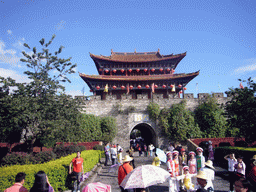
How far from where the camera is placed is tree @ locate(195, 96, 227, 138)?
17016mm

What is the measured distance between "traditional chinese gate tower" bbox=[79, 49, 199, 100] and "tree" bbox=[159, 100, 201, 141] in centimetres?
257

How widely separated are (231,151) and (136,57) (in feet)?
65.9

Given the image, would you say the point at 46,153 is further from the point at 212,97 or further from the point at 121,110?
the point at 212,97

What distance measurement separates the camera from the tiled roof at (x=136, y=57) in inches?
938

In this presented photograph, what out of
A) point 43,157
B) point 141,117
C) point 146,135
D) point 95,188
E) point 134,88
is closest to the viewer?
point 95,188

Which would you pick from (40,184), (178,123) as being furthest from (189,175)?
(178,123)

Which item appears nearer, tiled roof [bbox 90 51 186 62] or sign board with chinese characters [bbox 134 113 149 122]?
sign board with chinese characters [bbox 134 113 149 122]

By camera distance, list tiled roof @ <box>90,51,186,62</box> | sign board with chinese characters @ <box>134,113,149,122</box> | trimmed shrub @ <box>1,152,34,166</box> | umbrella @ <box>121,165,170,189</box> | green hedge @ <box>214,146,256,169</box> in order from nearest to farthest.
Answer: umbrella @ <box>121,165,170,189</box>
trimmed shrub @ <box>1,152,34,166</box>
green hedge @ <box>214,146,256,169</box>
sign board with chinese characters @ <box>134,113,149,122</box>
tiled roof @ <box>90,51,186,62</box>

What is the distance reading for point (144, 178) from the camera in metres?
3.38

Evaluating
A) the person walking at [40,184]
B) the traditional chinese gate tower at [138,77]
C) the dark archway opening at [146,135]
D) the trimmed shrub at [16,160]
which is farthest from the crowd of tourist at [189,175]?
the traditional chinese gate tower at [138,77]

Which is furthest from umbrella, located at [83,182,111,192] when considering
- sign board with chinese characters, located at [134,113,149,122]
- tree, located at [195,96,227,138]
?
tree, located at [195,96,227,138]

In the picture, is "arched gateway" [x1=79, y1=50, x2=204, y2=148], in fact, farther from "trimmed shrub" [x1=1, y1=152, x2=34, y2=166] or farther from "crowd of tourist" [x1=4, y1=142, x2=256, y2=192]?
"crowd of tourist" [x1=4, y1=142, x2=256, y2=192]

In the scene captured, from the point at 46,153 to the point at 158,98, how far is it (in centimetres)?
1307

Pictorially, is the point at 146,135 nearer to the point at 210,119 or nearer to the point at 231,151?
the point at 210,119
